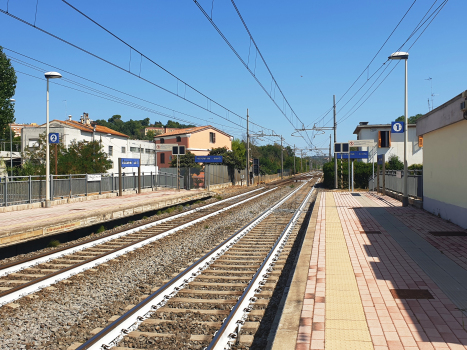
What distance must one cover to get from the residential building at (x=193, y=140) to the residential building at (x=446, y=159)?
169ft

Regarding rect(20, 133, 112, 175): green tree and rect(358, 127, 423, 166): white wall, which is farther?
rect(358, 127, 423, 166): white wall

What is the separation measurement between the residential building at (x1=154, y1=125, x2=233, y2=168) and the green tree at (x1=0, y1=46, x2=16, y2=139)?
25263mm

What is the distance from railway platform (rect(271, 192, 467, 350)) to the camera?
4.35m

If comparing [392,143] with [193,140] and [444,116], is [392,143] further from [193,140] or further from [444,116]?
[444,116]

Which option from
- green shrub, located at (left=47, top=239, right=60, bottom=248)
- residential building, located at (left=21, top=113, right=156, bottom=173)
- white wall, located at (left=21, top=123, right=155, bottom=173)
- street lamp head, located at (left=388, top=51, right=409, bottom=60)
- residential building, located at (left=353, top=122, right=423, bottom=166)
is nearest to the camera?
green shrub, located at (left=47, top=239, right=60, bottom=248)

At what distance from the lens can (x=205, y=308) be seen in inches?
240

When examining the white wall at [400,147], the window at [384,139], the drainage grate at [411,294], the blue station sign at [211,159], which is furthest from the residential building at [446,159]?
the white wall at [400,147]

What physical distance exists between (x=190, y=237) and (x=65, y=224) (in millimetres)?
3947

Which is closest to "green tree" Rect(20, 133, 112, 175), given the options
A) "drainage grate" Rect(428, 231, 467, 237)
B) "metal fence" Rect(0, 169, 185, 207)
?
"metal fence" Rect(0, 169, 185, 207)

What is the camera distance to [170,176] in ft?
122

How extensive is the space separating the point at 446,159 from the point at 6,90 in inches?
1868

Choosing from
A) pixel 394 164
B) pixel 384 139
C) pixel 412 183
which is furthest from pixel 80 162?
pixel 384 139

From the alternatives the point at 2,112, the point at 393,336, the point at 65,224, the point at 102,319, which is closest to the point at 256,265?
the point at 102,319

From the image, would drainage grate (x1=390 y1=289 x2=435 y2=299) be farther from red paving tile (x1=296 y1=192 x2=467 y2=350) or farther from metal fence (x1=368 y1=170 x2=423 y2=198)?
metal fence (x1=368 y1=170 x2=423 y2=198)
